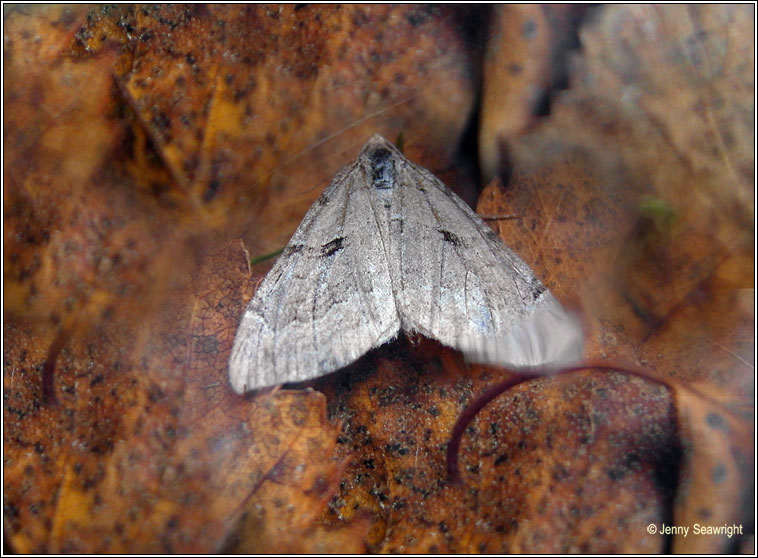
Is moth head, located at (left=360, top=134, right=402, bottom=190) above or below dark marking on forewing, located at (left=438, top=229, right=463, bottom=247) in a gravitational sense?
above

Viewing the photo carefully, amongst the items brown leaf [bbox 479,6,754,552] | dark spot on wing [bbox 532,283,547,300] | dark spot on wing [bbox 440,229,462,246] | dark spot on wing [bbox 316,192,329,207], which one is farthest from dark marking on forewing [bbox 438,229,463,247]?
dark spot on wing [bbox 316,192,329,207]

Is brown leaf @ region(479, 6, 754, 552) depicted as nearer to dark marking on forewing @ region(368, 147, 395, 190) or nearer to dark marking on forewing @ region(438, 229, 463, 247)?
dark marking on forewing @ region(438, 229, 463, 247)

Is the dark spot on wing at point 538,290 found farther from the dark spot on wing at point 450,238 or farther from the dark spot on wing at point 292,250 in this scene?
the dark spot on wing at point 292,250

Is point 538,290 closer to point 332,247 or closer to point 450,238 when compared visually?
point 450,238

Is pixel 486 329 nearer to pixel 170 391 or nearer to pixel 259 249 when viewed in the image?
pixel 259 249

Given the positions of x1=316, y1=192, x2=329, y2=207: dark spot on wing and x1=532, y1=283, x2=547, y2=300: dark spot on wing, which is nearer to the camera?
x1=532, y1=283, x2=547, y2=300: dark spot on wing

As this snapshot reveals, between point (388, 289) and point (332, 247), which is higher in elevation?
point (332, 247)

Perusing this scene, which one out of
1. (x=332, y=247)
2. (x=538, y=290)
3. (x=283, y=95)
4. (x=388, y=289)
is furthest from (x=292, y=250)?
(x=538, y=290)
